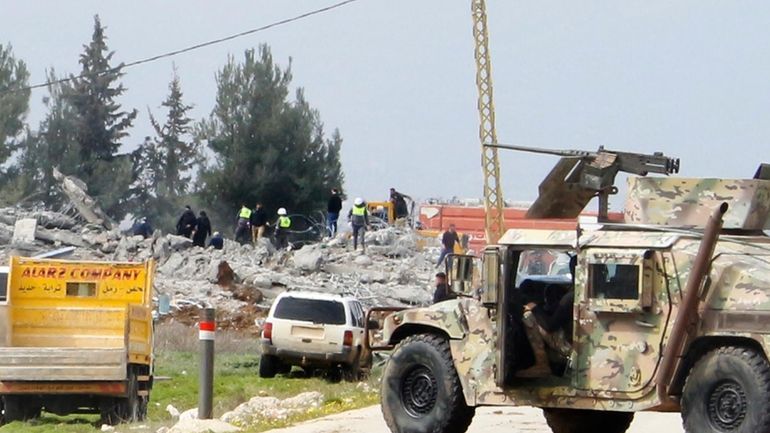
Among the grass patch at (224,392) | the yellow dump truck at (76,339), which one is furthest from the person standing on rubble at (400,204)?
the yellow dump truck at (76,339)

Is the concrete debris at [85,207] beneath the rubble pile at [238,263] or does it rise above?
above

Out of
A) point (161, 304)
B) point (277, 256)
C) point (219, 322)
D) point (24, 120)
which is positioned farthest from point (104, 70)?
point (161, 304)

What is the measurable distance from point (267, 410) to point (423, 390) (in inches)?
166

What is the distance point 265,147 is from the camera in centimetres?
7656

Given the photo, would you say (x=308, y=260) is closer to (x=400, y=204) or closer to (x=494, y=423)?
(x=400, y=204)

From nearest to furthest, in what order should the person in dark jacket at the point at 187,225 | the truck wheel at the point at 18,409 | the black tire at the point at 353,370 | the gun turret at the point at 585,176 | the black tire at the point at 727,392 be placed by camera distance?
the black tire at the point at 727,392 < the gun turret at the point at 585,176 < the truck wheel at the point at 18,409 < the black tire at the point at 353,370 < the person in dark jacket at the point at 187,225

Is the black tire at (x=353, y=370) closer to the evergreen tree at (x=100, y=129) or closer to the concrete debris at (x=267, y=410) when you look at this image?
the concrete debris at (x=267, y=410)

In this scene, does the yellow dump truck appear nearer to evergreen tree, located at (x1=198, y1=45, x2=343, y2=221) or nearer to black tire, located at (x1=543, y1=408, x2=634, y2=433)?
Answer: black tire, located at (x1=543, y1=408, x2=634, y2=433)

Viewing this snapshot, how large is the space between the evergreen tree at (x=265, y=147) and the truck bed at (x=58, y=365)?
53330mm

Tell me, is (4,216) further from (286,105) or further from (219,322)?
(286,105)

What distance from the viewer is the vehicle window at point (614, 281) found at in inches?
511

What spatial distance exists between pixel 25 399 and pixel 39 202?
2067 inches

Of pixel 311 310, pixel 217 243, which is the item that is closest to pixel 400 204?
pixel 217 243

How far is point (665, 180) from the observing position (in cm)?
1420
